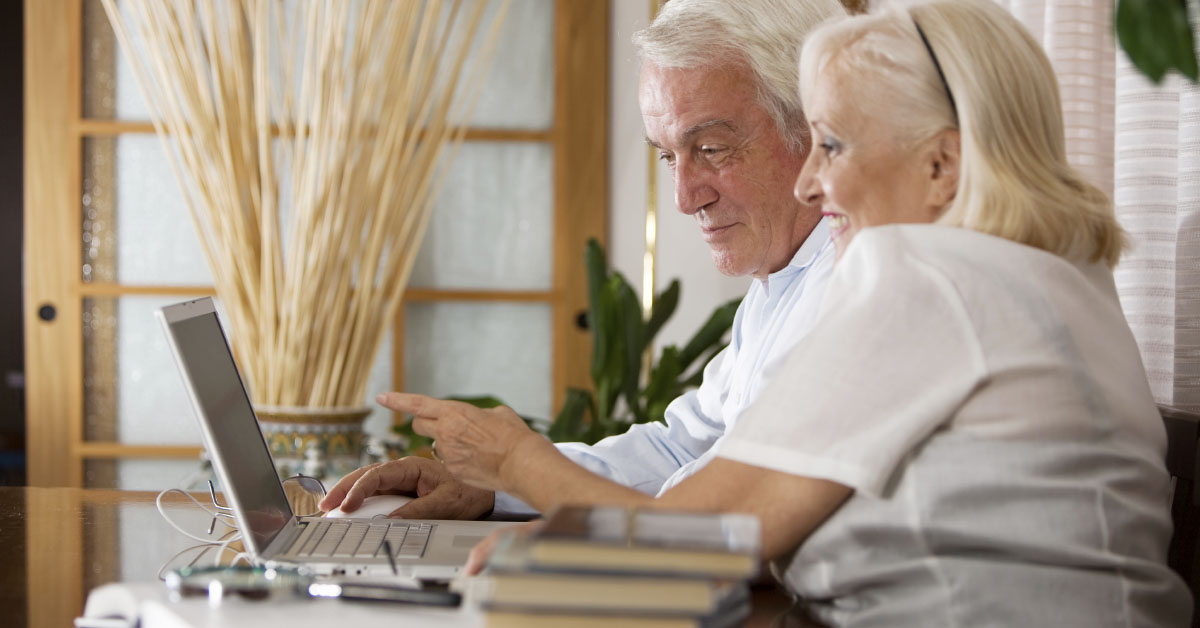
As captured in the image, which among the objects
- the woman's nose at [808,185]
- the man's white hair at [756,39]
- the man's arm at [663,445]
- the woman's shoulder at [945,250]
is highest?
the man's white hair at [756,39]

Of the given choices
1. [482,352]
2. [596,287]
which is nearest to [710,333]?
[596,287]

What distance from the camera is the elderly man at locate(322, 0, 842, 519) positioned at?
4.55ft

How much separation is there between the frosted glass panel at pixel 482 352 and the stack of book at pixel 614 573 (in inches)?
101

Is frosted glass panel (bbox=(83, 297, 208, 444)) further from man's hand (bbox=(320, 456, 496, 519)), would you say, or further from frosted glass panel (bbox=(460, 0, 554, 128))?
man's hand (bbox=(320, 456, 496, 519))

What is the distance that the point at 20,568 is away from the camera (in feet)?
3.72

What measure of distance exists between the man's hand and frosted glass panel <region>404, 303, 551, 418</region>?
1.86 metres

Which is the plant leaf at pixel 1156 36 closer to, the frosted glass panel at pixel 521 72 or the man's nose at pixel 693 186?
the man's nose at pixel 693 186

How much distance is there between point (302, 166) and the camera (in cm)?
277

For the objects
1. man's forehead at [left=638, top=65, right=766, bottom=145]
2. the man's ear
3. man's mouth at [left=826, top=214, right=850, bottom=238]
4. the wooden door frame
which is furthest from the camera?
the wooden door frame

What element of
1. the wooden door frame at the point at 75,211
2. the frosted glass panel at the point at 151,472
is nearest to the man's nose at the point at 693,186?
the wooden door frame at the point at 75,211

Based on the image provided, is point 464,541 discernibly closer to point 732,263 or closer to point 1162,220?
point 732,263

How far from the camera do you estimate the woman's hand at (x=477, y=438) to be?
103 centimetres

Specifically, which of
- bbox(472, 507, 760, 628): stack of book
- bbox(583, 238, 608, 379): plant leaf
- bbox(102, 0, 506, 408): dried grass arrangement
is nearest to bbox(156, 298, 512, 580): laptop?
bbox(472, 507, 760, 628): stack of book

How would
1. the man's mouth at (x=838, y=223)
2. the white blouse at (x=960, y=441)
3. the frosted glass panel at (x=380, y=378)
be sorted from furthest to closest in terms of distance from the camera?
the frosted glass panel at (x=380, y=378) → the man's mouth at (x=838, y=223) → the white blouse at (x=960, y=441)
